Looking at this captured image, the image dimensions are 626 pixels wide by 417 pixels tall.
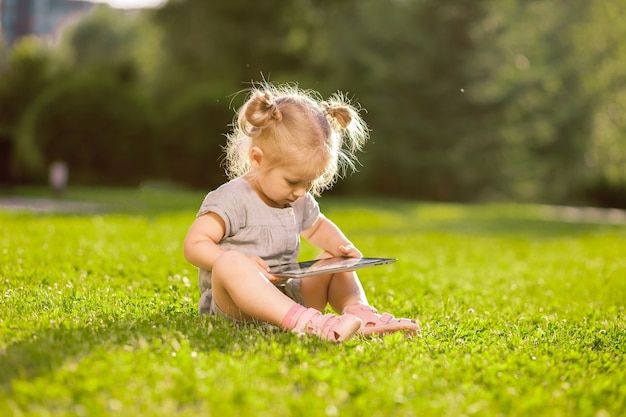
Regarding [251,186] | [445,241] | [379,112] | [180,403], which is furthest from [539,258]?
[379,112]

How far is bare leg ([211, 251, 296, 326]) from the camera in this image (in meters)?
4.61

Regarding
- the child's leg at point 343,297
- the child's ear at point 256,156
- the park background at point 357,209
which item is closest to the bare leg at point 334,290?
the child's leg at point 343,297

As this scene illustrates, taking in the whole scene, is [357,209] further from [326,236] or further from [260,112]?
[260,112]

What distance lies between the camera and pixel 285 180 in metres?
5.08

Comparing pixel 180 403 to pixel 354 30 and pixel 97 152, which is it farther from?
pixel 354 30

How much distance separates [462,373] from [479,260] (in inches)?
315

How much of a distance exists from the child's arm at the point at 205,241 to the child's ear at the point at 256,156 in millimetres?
424

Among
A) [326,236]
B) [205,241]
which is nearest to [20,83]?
[326,236]

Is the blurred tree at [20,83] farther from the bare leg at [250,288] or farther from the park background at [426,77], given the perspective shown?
the bare leg at [250,288]

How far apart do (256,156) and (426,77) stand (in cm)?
3384

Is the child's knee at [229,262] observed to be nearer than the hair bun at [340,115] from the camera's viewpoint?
Yes

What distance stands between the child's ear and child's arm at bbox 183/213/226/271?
42 cm

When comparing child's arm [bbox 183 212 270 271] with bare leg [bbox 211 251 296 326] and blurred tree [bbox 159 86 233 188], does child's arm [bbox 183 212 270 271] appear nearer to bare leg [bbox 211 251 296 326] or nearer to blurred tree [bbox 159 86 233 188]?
bare leg [bbox 211 251 296 326]

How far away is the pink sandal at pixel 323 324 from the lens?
4.48 metres
